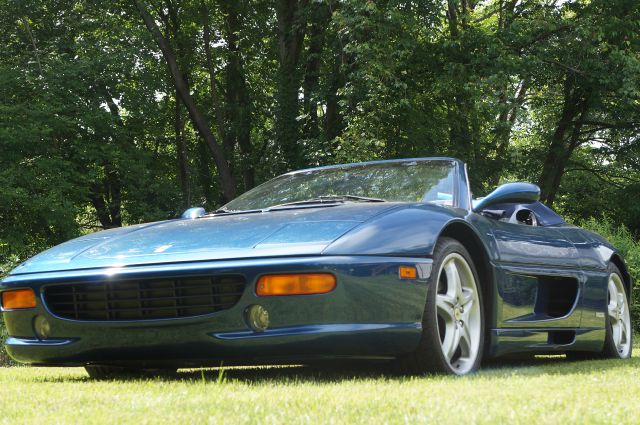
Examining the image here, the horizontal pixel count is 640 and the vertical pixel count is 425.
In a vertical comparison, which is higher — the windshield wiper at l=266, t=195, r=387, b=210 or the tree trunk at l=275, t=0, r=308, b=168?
the tree trunk at l=275, t=0, r=308, b=168

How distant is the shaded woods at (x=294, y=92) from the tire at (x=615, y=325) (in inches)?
404

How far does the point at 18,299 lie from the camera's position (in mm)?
4305

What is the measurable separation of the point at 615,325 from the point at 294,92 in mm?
15119

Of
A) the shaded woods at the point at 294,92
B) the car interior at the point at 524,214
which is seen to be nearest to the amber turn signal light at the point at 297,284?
the car interior at the point at 524,214

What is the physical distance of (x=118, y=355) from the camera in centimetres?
409

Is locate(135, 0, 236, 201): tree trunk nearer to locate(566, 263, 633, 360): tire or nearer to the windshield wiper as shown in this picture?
locate(566, 263, 633, 360): tire

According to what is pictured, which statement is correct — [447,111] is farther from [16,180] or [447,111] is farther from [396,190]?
[396,190]

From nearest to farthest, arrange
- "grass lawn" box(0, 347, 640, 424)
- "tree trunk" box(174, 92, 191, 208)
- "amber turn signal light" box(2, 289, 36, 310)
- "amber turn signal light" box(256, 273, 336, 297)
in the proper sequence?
1. "grass lawn" box(0, 347, 640, 424)
2. "amber turn signal light" box(256, 273, 336, 297)
3. "amber turn signal light" box(2, 289, 36, 310)
4. "tree trunk" box(174, 92, 191, 208)

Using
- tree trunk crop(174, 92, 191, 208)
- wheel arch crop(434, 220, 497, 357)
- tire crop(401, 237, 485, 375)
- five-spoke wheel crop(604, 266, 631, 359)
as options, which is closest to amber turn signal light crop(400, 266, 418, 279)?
tire crop(401, 237, 485, 375)

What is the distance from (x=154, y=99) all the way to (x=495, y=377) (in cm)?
2001

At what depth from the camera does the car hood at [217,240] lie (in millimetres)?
3895

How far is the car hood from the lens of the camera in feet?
12.8

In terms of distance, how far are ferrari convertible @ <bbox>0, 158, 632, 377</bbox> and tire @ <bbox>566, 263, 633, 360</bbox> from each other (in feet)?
4.56

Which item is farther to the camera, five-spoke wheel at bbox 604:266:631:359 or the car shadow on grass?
five-spoke wheel at bbox 604:266:631:359
